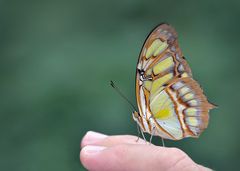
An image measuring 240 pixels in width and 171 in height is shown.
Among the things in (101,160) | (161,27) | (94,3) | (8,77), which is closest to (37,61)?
(8,77)

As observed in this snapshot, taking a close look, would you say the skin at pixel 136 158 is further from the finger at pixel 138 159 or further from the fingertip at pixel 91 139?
the fingertip at pixel 91 139

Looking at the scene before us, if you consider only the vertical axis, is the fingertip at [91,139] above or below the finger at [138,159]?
above

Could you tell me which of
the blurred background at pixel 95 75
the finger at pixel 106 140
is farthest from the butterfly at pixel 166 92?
the blurred background at pixel 95 75

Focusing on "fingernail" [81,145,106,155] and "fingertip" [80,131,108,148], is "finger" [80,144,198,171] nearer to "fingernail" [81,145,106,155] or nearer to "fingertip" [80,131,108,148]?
"fingernail" [81,145,106,155]

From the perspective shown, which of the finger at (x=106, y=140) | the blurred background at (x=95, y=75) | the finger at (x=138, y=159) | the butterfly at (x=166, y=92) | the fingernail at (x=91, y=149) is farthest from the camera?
the blurred background at (x=95, y=75)

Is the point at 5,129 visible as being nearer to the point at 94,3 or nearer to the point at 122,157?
the point at 94,3

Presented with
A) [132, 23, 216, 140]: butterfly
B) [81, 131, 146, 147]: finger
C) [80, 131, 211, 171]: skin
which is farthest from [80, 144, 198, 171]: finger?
[132, 23, 216, 140]: butterfly

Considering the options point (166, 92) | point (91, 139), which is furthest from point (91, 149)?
point (166, 92)

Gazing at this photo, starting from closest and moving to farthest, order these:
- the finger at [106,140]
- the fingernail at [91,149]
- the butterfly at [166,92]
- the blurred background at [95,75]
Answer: the fingernail at [91,149], the finger at [106,140], the butterfly at [166,92], the blurred background at [95,75]
